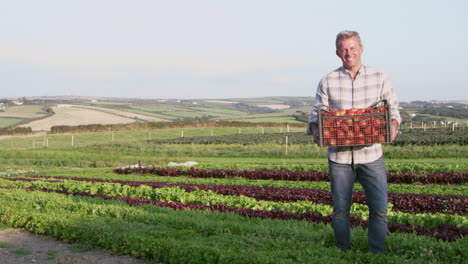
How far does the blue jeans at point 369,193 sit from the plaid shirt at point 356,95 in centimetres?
10

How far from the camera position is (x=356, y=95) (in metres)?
5.90

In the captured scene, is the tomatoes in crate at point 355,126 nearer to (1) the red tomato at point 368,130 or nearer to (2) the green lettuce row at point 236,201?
(1) the red tomato at point 368,130

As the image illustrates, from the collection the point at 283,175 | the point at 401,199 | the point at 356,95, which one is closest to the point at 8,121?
the point at 283,175

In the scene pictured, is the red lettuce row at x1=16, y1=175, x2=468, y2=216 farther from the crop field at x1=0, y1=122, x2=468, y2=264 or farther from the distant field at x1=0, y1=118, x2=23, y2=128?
the distant field at x1=0, y1=118, x2=23, y2=128

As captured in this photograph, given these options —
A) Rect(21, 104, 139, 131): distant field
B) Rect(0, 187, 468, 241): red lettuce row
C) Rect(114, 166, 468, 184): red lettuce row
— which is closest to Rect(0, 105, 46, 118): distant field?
Rect(21, 104, 139, 131): distant field

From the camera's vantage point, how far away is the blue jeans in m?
5.83

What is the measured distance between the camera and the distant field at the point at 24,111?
88188 mm

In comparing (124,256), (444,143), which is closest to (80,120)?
(444,143)

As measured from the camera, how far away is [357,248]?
654 cm

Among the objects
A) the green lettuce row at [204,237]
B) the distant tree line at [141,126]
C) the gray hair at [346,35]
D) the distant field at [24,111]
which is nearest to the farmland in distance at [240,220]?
the green lettuce row at [204,237]

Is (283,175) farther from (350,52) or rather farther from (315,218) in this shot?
(350,52)

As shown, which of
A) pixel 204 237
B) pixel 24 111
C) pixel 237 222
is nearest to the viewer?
pixel 204 237

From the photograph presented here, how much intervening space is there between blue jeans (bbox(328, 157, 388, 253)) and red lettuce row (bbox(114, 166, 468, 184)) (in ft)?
47.9

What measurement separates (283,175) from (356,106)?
1671cm
